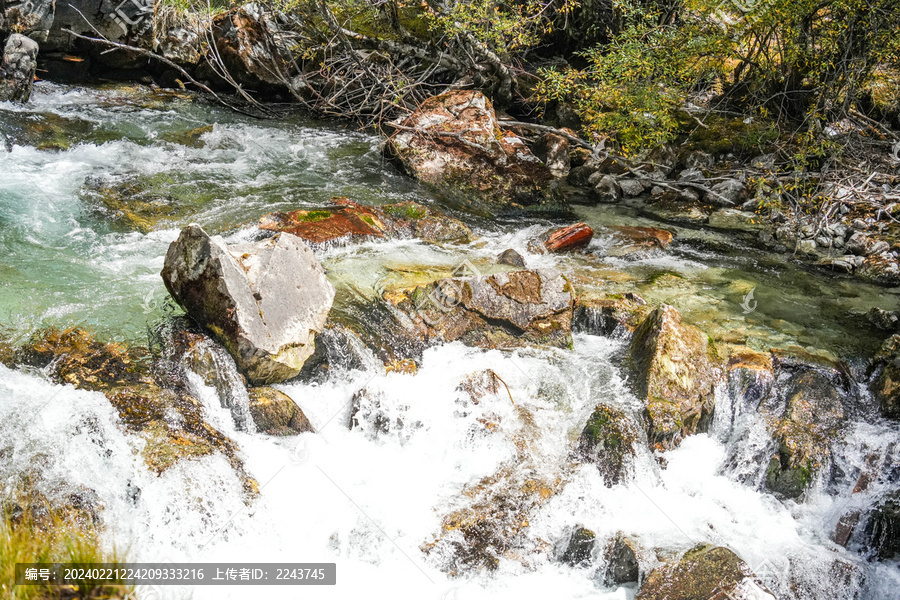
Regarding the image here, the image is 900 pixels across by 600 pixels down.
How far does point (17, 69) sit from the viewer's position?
10422mm

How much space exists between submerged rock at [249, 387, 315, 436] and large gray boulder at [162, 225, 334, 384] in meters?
0.17

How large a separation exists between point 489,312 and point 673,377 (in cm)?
187

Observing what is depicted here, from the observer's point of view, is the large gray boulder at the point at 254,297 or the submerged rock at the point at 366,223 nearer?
the large gray boulder at the point at 254,297

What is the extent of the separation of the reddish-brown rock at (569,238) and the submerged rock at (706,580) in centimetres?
457

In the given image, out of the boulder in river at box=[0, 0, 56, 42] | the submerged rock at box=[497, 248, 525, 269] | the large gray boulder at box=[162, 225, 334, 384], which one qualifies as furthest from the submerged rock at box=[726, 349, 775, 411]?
the boulder in river at box=[0, 0, 56, 42]

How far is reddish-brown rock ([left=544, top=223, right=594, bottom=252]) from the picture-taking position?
8.11 m

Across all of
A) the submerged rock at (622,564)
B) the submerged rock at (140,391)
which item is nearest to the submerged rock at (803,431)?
the submerged rock at (622,564)

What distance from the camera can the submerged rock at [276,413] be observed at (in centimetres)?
488

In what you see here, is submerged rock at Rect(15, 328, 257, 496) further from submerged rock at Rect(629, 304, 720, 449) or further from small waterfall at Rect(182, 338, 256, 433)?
submerged rock at Rect(629, 304, 720, 449)

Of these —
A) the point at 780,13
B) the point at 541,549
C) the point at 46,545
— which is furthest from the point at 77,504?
the point at 780,13

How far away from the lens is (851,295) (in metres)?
7.58

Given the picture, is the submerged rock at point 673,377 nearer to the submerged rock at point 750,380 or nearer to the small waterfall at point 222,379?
the submerged rock at point 750,380

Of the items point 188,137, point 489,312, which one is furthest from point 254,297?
point 188,137

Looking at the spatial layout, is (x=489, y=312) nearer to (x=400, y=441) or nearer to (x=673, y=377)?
(x=400, y=441)
